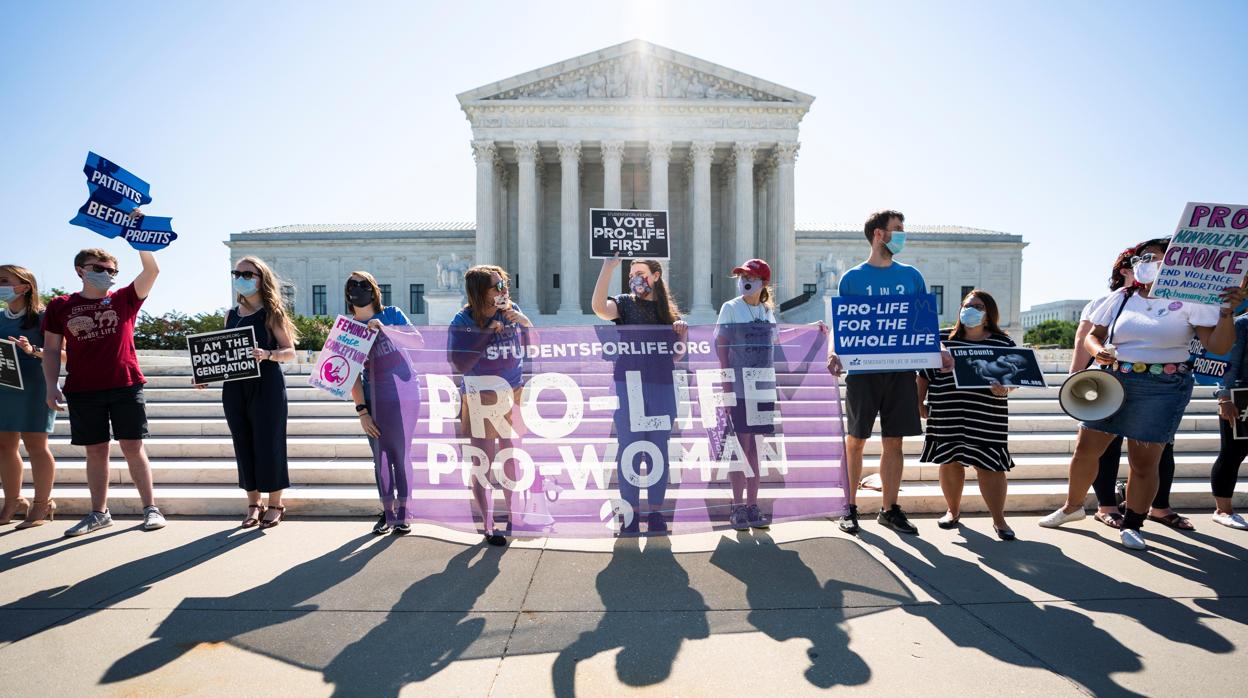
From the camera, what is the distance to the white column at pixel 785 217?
33594mm

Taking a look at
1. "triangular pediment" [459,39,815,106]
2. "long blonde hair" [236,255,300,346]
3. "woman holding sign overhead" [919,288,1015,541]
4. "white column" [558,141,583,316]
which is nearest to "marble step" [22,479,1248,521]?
"woman holding sign overhead" [919,288,1015,541]

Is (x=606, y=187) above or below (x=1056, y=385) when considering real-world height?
above

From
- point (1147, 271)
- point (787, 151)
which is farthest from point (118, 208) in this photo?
point (787, 151)

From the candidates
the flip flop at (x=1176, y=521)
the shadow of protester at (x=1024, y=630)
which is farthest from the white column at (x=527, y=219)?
the shadow of protester at (x=1024, y=630)

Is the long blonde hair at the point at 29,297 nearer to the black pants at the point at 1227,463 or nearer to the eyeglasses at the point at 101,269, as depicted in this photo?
the eyeglasses at the point at 101,269

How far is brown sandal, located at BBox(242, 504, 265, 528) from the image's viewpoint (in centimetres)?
530

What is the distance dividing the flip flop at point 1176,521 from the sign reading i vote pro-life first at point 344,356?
698 centimetres

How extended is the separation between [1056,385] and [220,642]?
1199cm

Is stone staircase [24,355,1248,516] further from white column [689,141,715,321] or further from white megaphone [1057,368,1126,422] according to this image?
white column [689,141,715,321]

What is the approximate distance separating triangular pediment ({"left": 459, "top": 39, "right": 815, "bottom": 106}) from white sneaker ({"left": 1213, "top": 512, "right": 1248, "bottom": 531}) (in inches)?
1243

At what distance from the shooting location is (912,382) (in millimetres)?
5086

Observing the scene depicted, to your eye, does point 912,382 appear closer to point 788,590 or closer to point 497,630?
point 788,590

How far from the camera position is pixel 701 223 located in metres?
33.3

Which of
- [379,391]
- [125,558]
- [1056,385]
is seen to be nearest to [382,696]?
[379,391]
